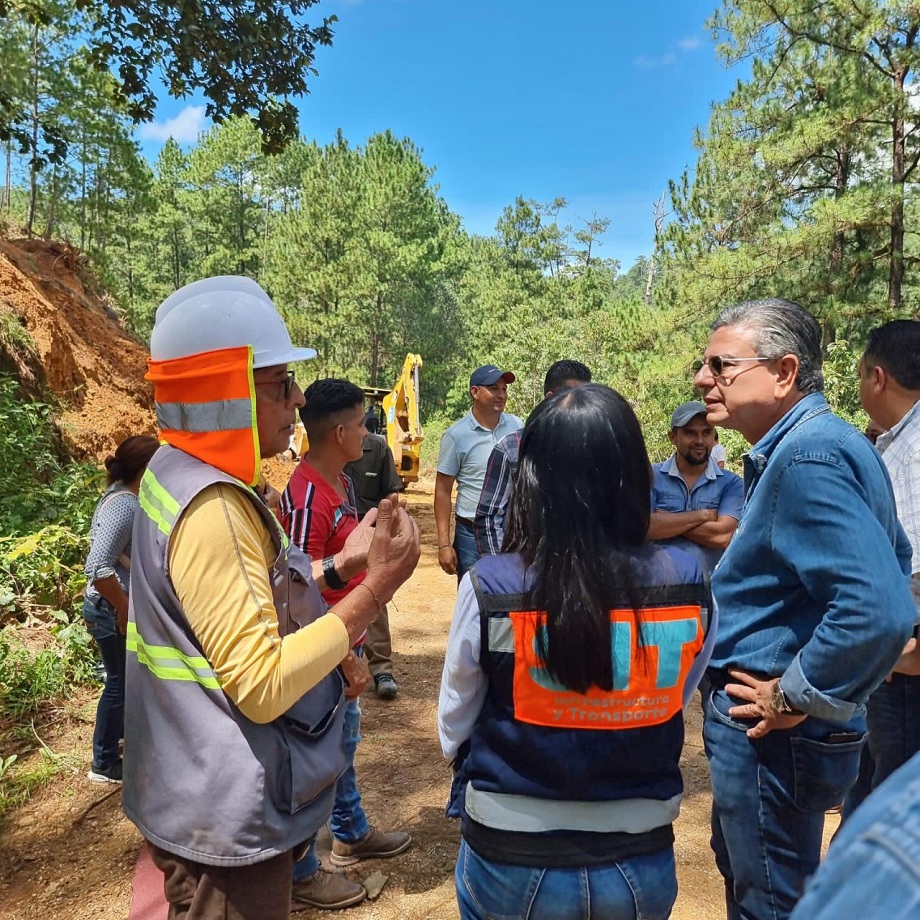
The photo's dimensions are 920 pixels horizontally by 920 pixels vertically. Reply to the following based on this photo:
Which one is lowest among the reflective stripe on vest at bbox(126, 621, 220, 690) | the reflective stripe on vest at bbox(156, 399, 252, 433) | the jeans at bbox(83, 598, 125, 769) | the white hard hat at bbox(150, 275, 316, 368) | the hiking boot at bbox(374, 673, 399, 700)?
the hiking boot at bbox(374, 673, 399, 700)

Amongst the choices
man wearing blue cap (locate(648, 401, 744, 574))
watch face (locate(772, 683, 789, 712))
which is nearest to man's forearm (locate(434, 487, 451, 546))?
man wearing blue cap (locate(648, 401, 744, 574))

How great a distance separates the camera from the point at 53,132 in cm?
664

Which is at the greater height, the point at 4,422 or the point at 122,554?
the point at 4,422

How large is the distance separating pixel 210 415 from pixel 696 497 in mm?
2892

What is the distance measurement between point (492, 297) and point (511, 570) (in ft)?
112

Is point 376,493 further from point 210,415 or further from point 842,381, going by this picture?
point 842,381

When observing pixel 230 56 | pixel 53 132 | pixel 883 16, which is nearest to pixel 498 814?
pixel 230 56

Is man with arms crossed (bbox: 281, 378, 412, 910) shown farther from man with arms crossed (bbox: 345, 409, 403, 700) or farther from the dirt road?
man with arms crossed (bbox: 345, 409, 403, 700)

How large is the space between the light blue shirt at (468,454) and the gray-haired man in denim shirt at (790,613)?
2908 millimetres

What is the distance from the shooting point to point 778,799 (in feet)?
5.86

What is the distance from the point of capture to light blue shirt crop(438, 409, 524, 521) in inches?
191

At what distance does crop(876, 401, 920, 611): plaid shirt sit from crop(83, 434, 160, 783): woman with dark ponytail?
10.5ft

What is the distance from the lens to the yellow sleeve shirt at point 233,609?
1256mm

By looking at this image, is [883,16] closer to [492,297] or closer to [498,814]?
[498,814]
